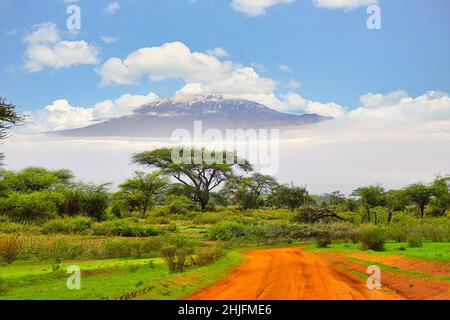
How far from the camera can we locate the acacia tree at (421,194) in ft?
162

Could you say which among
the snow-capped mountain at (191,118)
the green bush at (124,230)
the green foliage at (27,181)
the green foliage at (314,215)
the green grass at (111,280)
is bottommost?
the green bush at (124,230)

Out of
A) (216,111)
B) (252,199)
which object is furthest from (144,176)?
(216,111)

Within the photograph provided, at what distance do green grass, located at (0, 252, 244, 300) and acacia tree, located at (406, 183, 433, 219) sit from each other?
3677 centimetres

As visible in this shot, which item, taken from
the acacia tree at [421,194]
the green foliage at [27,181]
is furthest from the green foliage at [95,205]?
the acacia tree at [421,194]

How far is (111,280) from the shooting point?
14.6 metres

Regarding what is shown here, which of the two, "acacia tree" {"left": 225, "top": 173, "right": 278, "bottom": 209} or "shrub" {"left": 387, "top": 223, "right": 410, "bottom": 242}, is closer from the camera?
"shrub" {"left": 387, "top": 223, "right": 410, "bottom": 242}

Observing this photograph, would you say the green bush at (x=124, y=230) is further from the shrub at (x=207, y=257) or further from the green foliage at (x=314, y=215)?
the shrub at (x=207, y=257)

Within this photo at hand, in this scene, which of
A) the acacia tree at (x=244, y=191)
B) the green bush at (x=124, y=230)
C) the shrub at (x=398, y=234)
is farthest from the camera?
the acacia tree at (x=244, y=191)

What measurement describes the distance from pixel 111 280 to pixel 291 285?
236 inches

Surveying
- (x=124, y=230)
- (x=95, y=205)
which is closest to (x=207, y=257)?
(x=124, y=230)

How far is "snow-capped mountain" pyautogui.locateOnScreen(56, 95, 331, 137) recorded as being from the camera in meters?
122

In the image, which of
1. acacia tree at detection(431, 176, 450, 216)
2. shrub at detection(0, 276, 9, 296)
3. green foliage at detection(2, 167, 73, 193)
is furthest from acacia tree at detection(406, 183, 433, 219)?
shrub at detection(0, 276, 9, 296)

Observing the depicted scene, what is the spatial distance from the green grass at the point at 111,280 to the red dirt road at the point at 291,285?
2.33 ft

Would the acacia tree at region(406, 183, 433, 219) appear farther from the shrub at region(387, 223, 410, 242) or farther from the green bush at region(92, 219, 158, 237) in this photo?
the green bush at region(92, 219, 158, 237)
